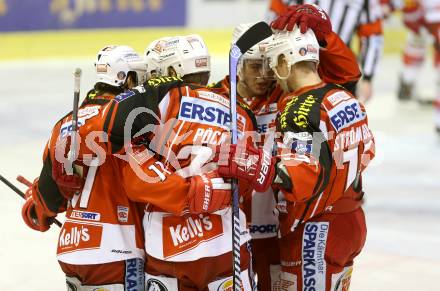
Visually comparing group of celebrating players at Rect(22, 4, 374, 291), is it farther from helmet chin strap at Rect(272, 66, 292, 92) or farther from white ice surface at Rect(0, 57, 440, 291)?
white ice surface at Rect(0, 57, 440, 291)

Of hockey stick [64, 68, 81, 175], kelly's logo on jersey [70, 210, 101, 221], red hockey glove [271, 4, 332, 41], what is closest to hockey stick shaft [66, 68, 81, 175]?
hockey stick [64, 68, 81, 175]

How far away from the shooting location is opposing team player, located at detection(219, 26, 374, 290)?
2.62 meters

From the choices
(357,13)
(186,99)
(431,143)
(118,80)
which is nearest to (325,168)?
(186,99)

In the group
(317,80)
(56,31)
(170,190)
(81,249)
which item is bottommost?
(56,31)

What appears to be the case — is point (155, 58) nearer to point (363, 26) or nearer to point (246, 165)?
point (246, 165)

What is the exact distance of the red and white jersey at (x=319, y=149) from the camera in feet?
8.55

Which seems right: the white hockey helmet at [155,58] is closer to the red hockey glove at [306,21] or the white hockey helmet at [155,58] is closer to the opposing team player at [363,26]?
the red hockey glove at [306,21]

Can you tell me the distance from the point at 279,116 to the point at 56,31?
827 cm

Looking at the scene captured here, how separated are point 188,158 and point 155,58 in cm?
38

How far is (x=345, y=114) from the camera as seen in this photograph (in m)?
2.79

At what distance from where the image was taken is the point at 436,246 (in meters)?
4.66

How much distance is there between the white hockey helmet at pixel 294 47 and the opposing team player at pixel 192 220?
0.23 m

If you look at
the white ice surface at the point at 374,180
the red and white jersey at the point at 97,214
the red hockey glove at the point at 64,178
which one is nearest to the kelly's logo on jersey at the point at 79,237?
the red and white jersey at the point at 97,214

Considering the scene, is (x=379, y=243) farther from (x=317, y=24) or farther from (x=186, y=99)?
(x=186, y=99)
